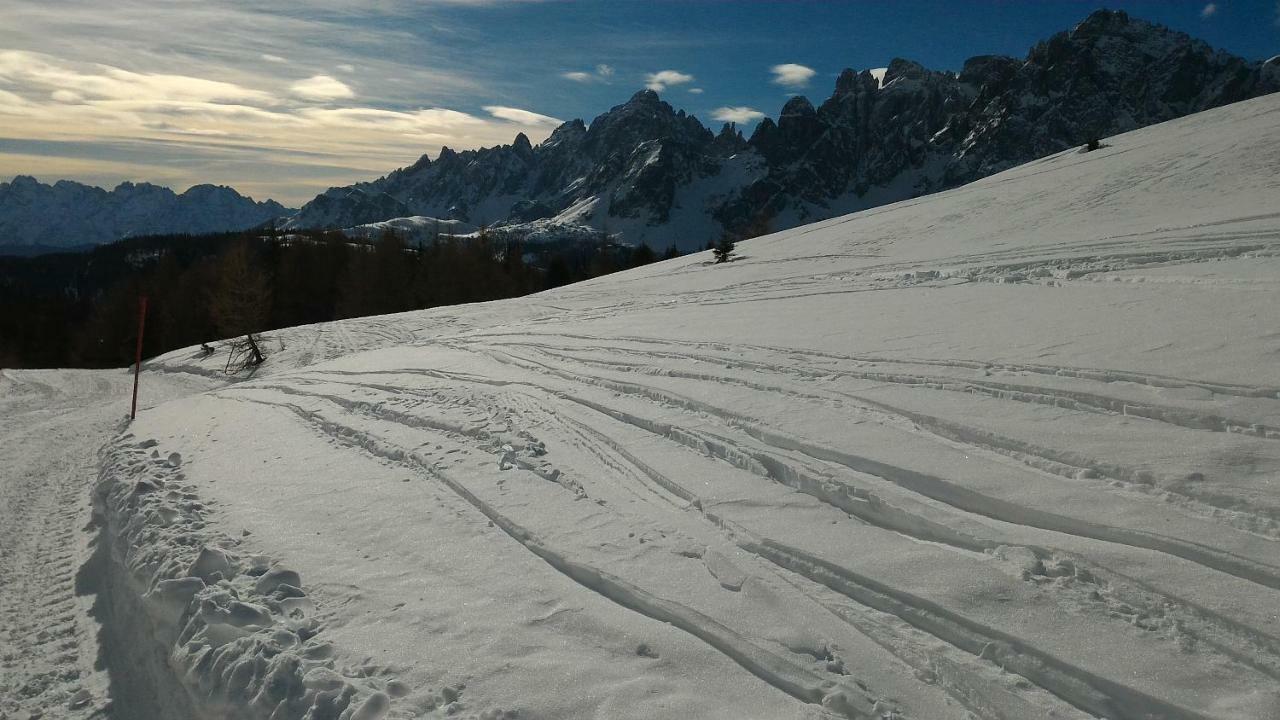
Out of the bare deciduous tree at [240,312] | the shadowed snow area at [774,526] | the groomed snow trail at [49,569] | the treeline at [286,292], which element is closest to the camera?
the shadowed snow area at [774,526]

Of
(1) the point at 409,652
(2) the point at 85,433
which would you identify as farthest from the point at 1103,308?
(2) the point at 85,433

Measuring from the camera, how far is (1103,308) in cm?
977

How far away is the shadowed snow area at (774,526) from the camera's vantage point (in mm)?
3852

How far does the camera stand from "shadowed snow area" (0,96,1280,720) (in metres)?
3.85

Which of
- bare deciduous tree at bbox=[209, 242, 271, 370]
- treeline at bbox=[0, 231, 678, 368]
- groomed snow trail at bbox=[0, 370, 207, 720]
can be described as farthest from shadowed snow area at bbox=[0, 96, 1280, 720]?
treeline at bbox=[0, 231, 678, 368]

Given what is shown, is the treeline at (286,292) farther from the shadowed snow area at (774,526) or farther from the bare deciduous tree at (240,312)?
the shadowed snow area at (774,526)

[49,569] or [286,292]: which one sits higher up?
[49,569]

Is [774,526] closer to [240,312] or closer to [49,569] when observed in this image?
[49,569]

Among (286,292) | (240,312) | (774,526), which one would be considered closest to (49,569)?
(774,526)

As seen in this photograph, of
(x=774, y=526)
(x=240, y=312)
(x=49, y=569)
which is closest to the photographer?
(x=774, y=526)

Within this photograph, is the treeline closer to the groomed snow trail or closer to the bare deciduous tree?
the bare deciduous tree

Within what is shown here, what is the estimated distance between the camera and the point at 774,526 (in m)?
5.48

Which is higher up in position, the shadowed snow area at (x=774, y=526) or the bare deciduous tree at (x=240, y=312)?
the shadowed snow area at (x=774, y=526)

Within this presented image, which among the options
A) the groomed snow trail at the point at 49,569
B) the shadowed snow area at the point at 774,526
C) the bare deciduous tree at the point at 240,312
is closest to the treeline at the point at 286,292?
the bare deciduous tree at the point at 240,312
